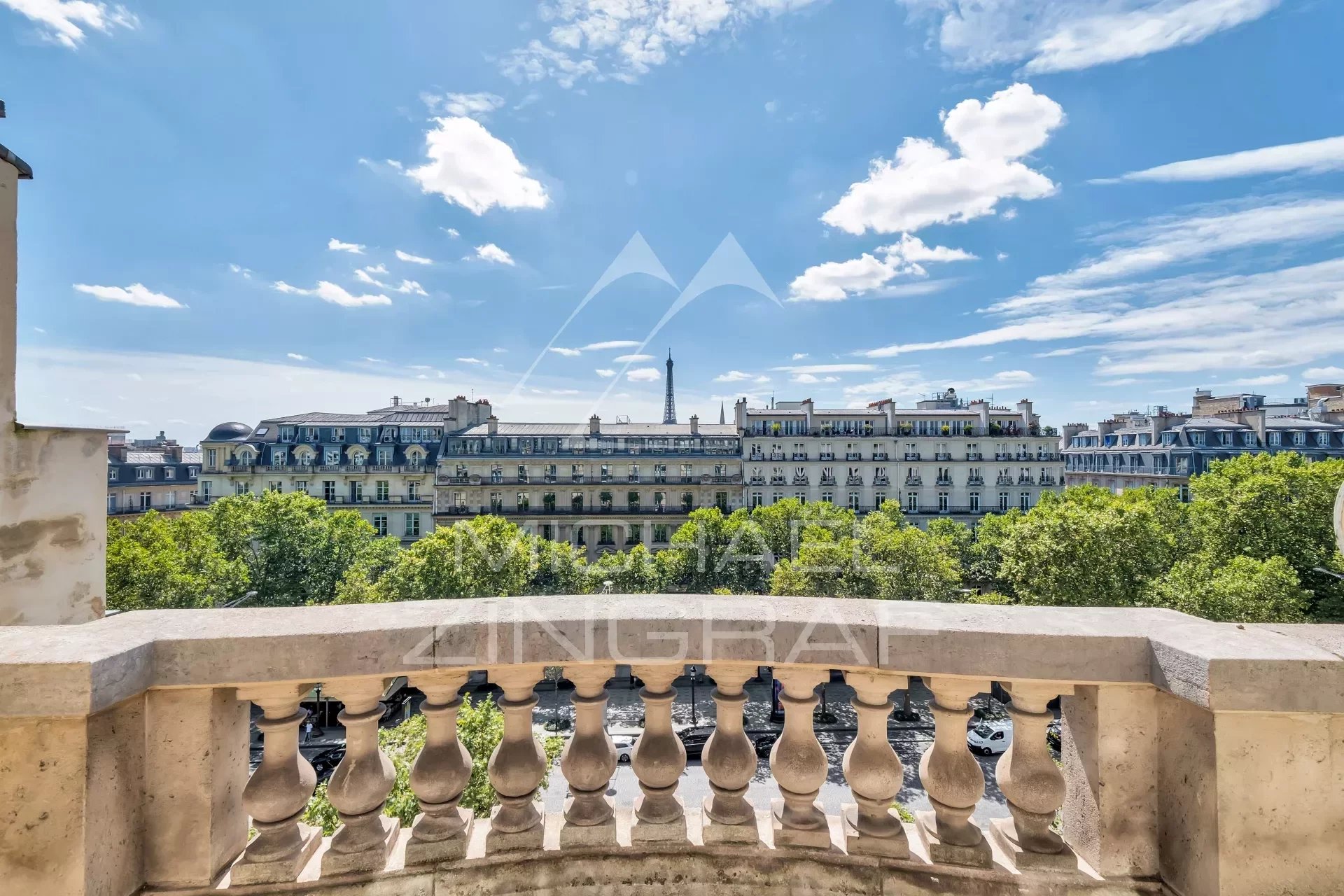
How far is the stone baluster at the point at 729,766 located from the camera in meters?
2.42

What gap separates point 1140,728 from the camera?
225cm

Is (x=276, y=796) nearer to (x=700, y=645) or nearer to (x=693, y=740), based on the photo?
(x=700, y=645)

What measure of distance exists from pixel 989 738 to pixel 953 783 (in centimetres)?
1867

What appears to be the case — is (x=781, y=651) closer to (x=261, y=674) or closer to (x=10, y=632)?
(x=261, y=674)

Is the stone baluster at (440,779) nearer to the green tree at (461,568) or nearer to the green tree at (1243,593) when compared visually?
the green tree at (1243,593)

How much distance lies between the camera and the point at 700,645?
7.74 ft

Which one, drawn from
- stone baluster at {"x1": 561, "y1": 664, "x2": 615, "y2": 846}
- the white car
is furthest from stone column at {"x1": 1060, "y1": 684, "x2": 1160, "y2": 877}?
the white car

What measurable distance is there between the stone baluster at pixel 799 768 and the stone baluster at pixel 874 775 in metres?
0.11

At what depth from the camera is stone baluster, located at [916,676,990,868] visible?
7.66 feet

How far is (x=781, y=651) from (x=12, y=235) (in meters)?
5.31

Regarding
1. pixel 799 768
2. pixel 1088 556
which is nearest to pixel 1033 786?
pixel 799 768

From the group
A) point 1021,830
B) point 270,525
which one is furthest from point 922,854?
point 270,525

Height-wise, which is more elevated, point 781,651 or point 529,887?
point 781,651

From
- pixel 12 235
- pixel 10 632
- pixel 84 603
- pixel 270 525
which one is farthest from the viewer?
pixel 270 525
